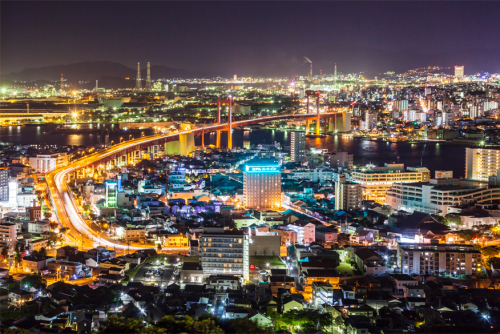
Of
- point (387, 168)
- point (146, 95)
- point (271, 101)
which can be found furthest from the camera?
point (146, 95)

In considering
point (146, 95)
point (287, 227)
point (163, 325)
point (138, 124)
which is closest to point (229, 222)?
point (287, 227)

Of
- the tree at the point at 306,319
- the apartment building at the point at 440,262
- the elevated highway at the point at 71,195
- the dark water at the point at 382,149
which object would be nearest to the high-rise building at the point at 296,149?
the dark water at the point at 382,149

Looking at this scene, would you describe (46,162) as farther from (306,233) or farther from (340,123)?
(340,123)

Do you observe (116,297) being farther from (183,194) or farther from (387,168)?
(387,168)

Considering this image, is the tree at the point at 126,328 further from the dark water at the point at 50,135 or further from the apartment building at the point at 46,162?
the dark water at the point at 50,135

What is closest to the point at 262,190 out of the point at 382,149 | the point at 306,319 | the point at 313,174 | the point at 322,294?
the point at 313,174

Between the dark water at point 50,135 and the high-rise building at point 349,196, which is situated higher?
the dark water at point 50,135
